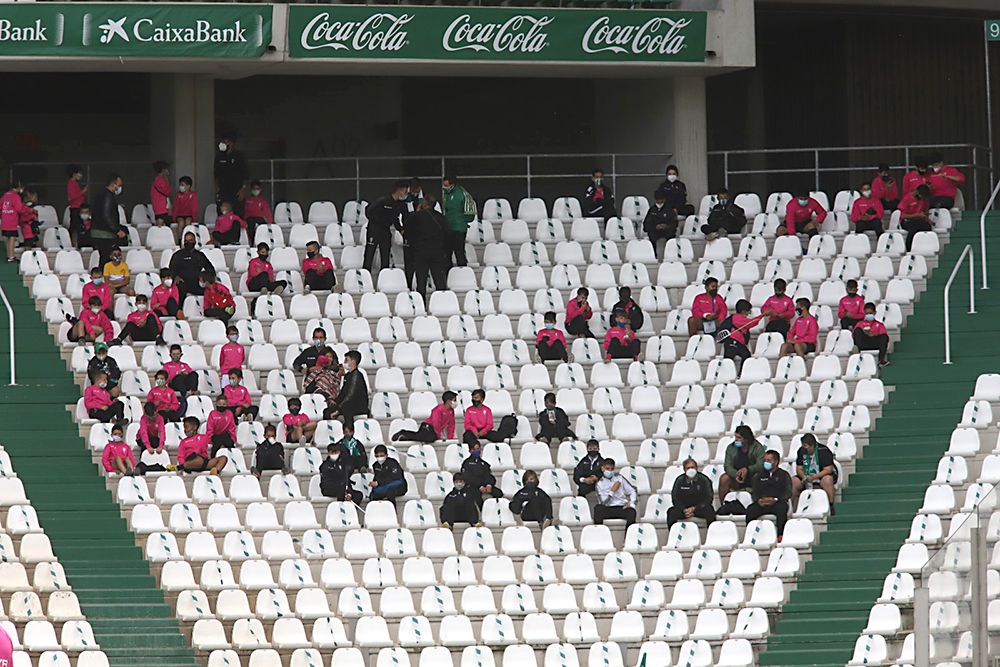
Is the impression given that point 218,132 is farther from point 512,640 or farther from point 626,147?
point 512,640

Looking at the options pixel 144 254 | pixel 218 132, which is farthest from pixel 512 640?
pixel 218 132

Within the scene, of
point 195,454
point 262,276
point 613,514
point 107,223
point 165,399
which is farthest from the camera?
point 107,223

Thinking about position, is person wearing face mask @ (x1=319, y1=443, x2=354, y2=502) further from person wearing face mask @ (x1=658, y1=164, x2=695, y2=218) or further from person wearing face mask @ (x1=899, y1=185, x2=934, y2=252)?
person wearing face mask @ (x1=899, y1=185, x2=934, y2=252)

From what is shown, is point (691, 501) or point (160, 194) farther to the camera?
point (160, 194)

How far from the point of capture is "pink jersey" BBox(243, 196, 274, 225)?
22562 mm

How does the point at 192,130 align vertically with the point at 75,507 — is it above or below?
above

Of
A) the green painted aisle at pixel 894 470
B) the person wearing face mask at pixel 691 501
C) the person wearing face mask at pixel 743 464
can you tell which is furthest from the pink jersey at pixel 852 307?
the person wearing face mask at pixel 691 501

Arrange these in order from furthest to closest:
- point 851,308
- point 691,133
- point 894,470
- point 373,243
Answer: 1. point 691,133
2. point 373,243
3. point 851,308
4. point 894,470

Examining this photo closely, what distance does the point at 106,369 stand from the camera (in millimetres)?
19312

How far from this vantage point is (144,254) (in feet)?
70.8

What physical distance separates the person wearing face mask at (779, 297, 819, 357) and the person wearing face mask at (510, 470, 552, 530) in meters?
3.48

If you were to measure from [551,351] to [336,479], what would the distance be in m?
3.05

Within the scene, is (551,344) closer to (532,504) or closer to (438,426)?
(438,426)

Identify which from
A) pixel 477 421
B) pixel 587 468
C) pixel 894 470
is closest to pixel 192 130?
pixel 477 421
